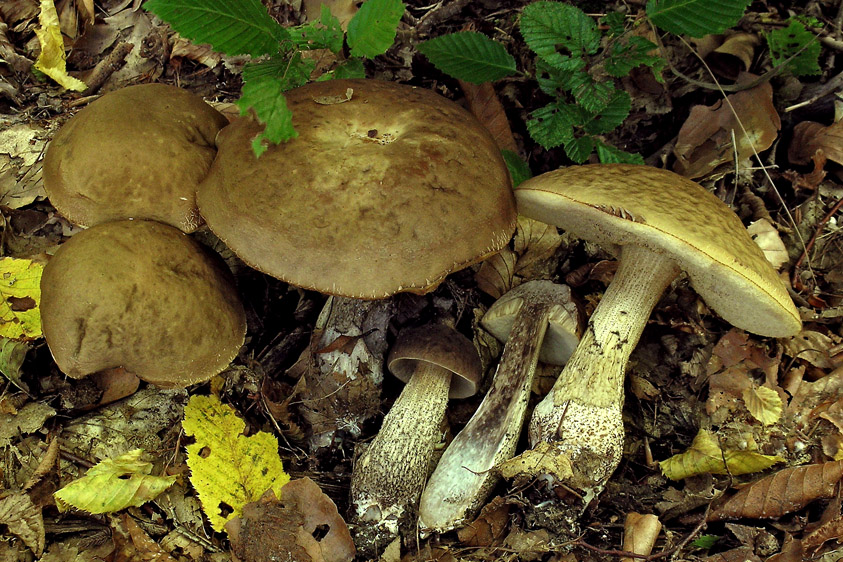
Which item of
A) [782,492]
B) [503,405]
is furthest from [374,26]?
[782,492]

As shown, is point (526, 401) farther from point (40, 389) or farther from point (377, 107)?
point (40, 389)

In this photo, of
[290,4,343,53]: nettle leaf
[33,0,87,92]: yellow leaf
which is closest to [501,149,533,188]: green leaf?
[290,4,343,53]: nettle leaf

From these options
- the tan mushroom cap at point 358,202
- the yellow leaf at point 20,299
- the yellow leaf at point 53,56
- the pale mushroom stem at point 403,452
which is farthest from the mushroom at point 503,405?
the yellow leaf at point 53,56

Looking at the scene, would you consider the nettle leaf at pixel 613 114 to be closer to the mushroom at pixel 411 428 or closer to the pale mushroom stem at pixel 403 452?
the mushroom at pixel 411 428

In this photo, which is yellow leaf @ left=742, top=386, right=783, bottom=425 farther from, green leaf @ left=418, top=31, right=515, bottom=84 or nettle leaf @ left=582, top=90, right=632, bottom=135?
green leaf @ left=418, top=31, right=515, bottom=84

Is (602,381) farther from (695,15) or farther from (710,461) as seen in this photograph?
(695,15)
